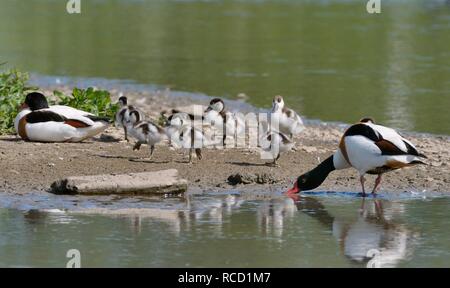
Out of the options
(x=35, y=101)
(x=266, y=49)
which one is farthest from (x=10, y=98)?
(x=266, y=49)

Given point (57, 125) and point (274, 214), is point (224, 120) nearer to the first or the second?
point (57, 125)

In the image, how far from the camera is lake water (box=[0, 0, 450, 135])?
65.0ft

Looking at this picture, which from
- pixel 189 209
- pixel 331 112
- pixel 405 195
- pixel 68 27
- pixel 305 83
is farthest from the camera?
pixel 68 27

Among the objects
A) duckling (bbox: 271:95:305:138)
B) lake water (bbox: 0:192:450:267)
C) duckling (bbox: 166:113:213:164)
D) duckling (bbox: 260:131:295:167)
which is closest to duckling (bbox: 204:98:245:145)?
duckling (bbox: 271:95:305:138)

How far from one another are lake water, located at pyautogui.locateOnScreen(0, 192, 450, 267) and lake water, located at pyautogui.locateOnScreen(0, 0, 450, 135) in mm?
5592

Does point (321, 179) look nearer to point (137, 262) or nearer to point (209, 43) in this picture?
point (137, 262)

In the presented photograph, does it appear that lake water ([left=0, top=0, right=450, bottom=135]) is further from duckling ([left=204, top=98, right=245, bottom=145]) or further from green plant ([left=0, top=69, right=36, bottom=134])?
green plant ([left=0, top=69, right=36, bottom=134])

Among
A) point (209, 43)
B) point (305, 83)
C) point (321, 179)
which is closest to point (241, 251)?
point (321, 179)

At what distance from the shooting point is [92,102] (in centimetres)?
1527

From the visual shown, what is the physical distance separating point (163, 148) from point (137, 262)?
208 inches

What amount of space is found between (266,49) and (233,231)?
17100 mm
